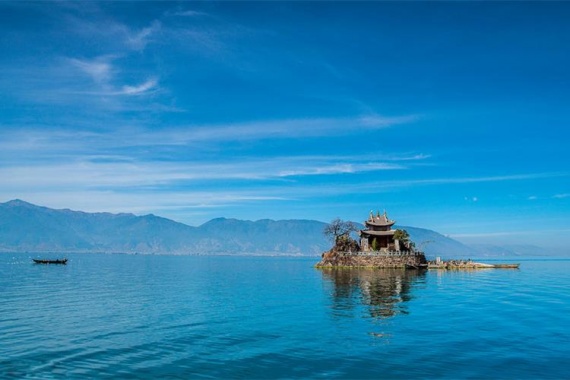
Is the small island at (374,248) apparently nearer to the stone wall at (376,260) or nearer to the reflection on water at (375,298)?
the stone wall at (376,260)

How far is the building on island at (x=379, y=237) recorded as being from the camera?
406ft

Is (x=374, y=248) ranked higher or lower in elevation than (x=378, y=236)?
lower

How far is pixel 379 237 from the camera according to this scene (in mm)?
126312

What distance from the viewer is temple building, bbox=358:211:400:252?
123844mm

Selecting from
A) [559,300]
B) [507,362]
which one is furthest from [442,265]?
[507,362]

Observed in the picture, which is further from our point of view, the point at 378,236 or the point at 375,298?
the point at 378,236

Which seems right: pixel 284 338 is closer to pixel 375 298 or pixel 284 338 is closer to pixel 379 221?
pixel 375 298

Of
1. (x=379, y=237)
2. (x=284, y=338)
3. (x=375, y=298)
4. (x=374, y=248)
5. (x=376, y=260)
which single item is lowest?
(x=284, y=338)

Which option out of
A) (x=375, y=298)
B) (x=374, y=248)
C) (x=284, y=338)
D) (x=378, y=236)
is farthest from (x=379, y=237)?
(x=284, y=338)

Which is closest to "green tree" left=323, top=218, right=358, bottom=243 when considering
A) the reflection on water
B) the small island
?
the small island

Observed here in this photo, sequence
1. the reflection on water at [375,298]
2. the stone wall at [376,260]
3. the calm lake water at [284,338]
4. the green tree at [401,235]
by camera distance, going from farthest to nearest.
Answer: the green tree at [401,235]
the stone wall at [376,260]
the reflection on water at [375,298]
the calm lake water at [284,338]

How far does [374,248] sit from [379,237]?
421cm

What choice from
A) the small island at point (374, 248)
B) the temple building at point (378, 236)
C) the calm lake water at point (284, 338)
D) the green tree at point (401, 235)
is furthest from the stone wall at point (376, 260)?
the calm lake water at point (284, 338)

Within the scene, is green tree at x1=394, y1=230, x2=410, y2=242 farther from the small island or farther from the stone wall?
the stone wall
